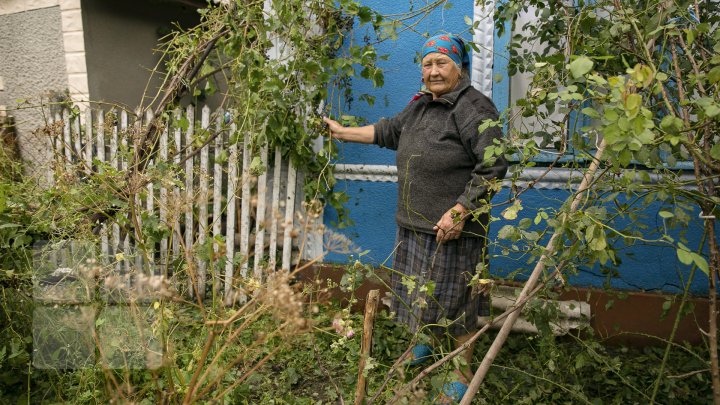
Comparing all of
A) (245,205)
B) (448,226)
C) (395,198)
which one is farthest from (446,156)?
(245,205)

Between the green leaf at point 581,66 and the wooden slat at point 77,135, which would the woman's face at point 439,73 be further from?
the wooden slat at point 77,135

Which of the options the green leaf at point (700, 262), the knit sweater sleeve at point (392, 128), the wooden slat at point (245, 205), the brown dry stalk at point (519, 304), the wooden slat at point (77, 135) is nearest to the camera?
the green leaf at point (700, 262)

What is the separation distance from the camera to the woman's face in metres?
3.00

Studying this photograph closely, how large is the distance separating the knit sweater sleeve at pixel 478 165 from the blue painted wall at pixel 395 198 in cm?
91

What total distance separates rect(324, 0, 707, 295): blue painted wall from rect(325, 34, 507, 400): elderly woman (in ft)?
2.07

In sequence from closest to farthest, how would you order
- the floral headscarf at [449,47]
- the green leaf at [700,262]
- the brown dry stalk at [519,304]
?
the green leaf at [700,262]
the brown dry stalk at [519,304]
the floral headscarf at [449,47]

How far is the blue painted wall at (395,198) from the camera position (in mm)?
3656

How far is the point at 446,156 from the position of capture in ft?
9.82

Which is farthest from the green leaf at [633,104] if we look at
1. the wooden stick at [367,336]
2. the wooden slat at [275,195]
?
the wooden slat at [275,195]

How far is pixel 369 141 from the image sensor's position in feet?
11.4

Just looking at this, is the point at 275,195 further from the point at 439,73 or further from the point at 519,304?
the point at 519,304

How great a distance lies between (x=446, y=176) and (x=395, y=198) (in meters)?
1.17

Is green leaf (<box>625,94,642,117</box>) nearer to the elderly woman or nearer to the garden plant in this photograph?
the garden plant

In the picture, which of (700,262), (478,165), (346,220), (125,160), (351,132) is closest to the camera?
(700,262)
